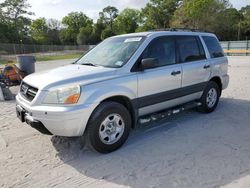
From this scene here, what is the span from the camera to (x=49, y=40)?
80.9 m

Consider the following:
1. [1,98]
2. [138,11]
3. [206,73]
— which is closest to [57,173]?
[206,73]

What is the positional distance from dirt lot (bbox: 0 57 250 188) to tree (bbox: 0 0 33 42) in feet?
211

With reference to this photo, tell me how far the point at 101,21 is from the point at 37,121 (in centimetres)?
8414

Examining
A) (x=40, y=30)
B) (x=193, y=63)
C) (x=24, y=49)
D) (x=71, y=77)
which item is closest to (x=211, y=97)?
(x=193, y=63)

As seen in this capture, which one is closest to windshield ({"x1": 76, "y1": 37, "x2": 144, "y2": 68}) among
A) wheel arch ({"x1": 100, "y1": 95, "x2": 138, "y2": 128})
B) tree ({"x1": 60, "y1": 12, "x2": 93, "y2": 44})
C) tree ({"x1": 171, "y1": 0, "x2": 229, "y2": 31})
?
wheel arch ({"x1": 100, "y1": 95, "x2": 138, "y2": 128})

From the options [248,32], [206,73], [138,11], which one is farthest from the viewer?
[138,11]

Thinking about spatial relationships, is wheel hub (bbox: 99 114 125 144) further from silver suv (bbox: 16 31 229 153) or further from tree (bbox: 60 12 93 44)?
tree (bbox: 60 12 93 44)

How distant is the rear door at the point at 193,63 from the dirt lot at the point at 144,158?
80 centimetres

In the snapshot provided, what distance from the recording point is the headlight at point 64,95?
3.73 m

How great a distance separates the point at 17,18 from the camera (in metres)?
Answer: 66.6

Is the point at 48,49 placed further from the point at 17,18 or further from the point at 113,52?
the point at 113,52

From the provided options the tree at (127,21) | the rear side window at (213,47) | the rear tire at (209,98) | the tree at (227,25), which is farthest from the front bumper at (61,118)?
the tree at (127,21)

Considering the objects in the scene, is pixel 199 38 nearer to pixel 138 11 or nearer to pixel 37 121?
pixel 37 121

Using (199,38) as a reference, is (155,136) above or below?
below
